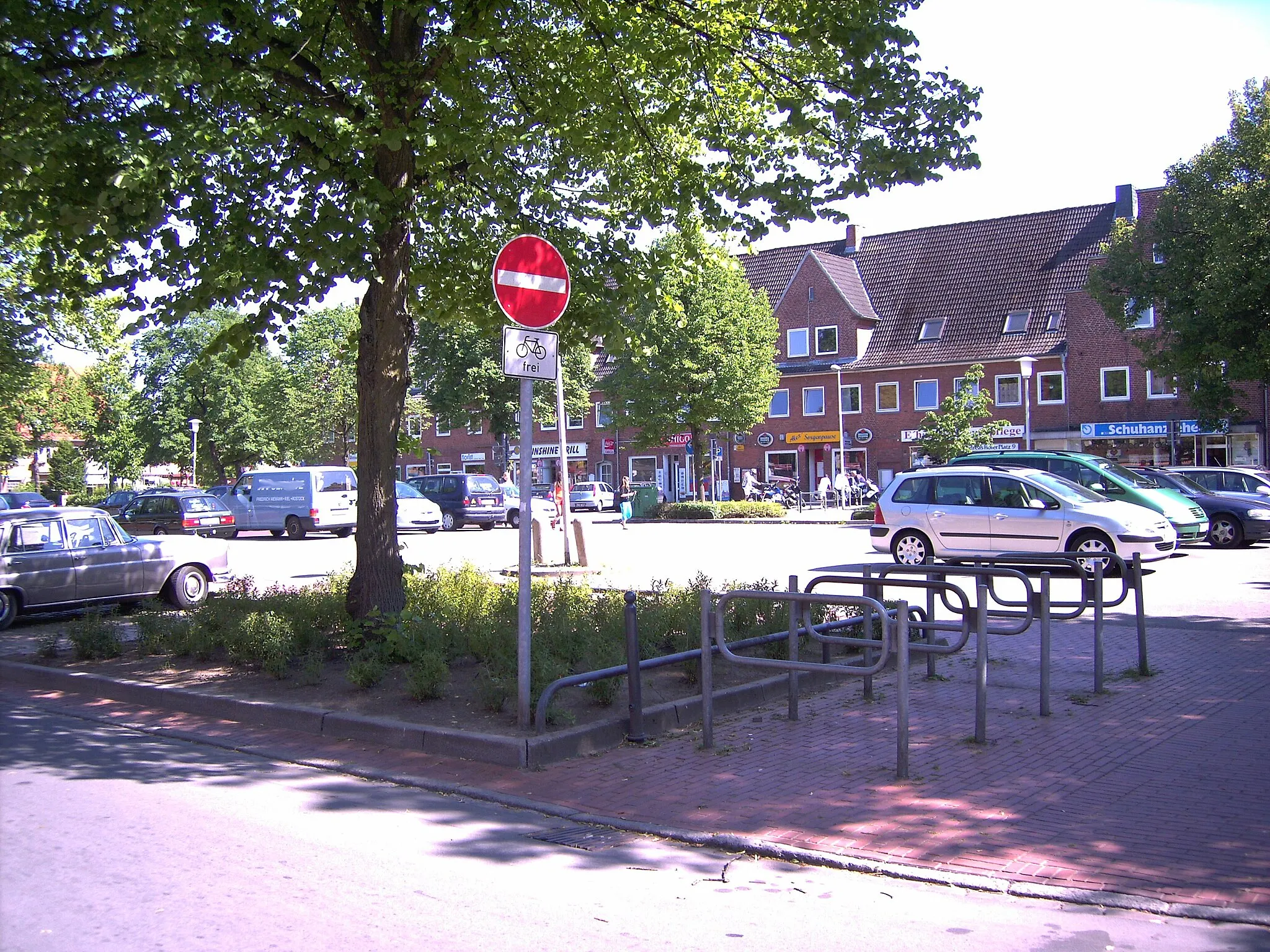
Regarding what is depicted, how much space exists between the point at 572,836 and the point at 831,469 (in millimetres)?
50770

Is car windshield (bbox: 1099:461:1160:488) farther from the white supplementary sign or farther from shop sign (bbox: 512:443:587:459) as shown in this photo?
shop sign (bbox: 512:443:587:459)

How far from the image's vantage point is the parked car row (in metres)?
16.5

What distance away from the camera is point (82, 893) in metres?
4.54

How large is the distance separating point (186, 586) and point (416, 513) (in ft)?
62.9

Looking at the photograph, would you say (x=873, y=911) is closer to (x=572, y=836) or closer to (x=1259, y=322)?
(x=572, y=836)

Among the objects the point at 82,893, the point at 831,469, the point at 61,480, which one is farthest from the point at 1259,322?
the point at 61,480

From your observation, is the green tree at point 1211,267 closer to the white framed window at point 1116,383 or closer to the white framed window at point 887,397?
the white framed window at point 1116,383

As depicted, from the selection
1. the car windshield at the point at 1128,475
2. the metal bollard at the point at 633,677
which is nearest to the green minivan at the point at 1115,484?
the car windshield at the point at 1128,475

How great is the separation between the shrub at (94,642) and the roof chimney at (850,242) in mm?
53186

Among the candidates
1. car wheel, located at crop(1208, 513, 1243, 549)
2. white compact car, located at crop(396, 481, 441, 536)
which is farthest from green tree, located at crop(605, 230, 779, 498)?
car wheel, located at crop(1208, 513, 1243, 549)

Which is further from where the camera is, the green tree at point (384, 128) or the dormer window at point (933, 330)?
the dormer window at point (933, 330)

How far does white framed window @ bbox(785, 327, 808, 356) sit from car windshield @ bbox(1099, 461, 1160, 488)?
114 ft

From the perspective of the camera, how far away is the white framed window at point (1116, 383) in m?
45.8

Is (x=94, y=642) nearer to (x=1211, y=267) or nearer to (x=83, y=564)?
(x=83, y=564)
